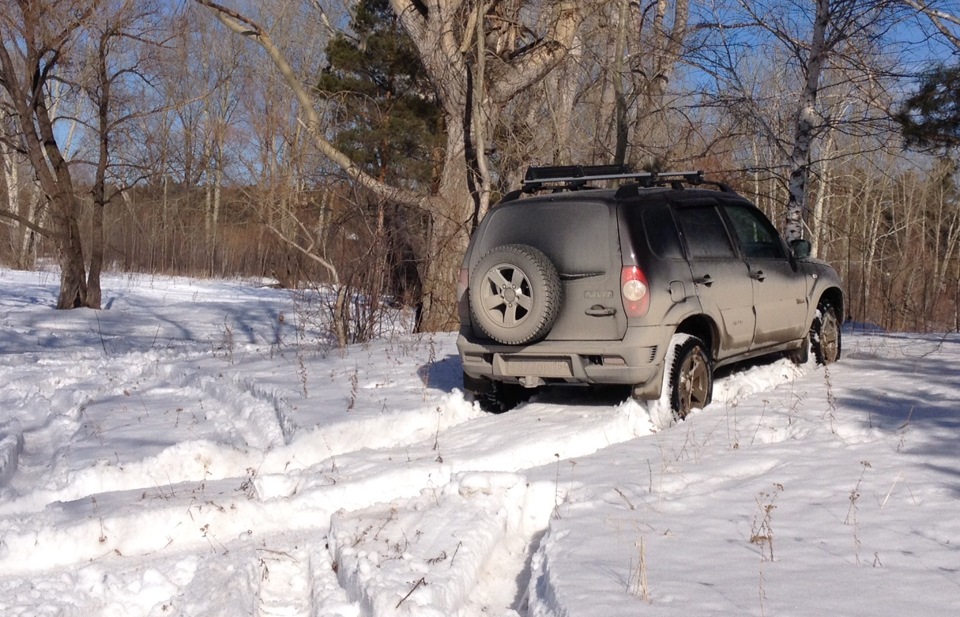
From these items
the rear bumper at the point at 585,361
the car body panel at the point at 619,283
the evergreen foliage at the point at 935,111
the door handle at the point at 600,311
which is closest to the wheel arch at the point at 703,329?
the car body panel at the point at 619,283

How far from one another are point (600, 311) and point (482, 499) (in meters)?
2.06

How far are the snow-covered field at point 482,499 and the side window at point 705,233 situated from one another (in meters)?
1.24

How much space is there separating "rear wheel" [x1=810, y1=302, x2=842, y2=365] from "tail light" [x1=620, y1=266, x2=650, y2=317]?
9.92 ft

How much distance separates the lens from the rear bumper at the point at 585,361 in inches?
258

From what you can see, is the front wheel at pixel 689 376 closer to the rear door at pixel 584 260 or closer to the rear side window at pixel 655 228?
the rear door at pixel 584 260

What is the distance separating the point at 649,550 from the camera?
13.8ft

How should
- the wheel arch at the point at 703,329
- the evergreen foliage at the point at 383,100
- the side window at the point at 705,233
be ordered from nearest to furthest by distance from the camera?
the wheel arch at the point at 703,329 → the side window at the point at 705,233 → the evergreen foliage at the point at 383,100

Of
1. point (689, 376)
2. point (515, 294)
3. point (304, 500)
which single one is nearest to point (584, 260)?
point (515, 294)

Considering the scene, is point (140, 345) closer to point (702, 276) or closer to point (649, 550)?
point (702, 276)

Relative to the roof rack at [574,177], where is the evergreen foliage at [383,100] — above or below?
above

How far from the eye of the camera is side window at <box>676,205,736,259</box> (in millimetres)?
7234

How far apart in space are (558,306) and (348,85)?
18.4 m

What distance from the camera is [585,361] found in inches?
263

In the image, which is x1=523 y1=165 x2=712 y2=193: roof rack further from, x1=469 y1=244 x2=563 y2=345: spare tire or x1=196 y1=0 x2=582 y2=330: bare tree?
x1=196 y1=0 x2=582 y2=330: bare tree
